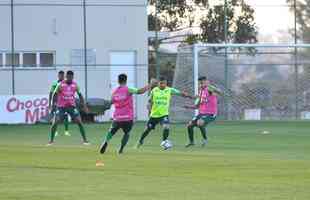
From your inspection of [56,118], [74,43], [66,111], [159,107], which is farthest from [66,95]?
[74,43]

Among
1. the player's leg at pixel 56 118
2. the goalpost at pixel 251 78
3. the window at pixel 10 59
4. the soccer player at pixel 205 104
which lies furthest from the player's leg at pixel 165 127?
the window at pixel 10 59

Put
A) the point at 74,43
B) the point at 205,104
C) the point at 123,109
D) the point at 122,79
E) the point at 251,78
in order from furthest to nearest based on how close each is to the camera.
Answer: the point at 74,43
the point at 251,78
the point at 205,104
the point at 123,109
the point at 122,79

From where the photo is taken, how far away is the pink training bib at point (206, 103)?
28.1 meters

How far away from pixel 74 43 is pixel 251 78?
8.84 m

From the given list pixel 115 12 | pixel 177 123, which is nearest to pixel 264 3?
pixel 115 12

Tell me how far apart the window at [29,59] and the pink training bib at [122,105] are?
86.3 ft

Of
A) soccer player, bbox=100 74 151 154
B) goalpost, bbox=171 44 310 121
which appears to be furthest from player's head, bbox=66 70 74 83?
goalpost, bbox=171 44 310 121

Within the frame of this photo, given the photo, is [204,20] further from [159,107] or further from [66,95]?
[159,107]

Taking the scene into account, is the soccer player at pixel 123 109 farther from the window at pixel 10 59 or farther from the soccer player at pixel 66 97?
the window at pixel 10 59

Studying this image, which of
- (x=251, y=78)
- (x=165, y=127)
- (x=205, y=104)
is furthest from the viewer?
(x=251, y=78)

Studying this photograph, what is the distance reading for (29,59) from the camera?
1930 inches

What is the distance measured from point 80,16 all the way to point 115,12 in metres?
1.78

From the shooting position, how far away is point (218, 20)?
51.6 metres

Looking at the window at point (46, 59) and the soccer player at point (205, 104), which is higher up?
the window at point (46, 59)
